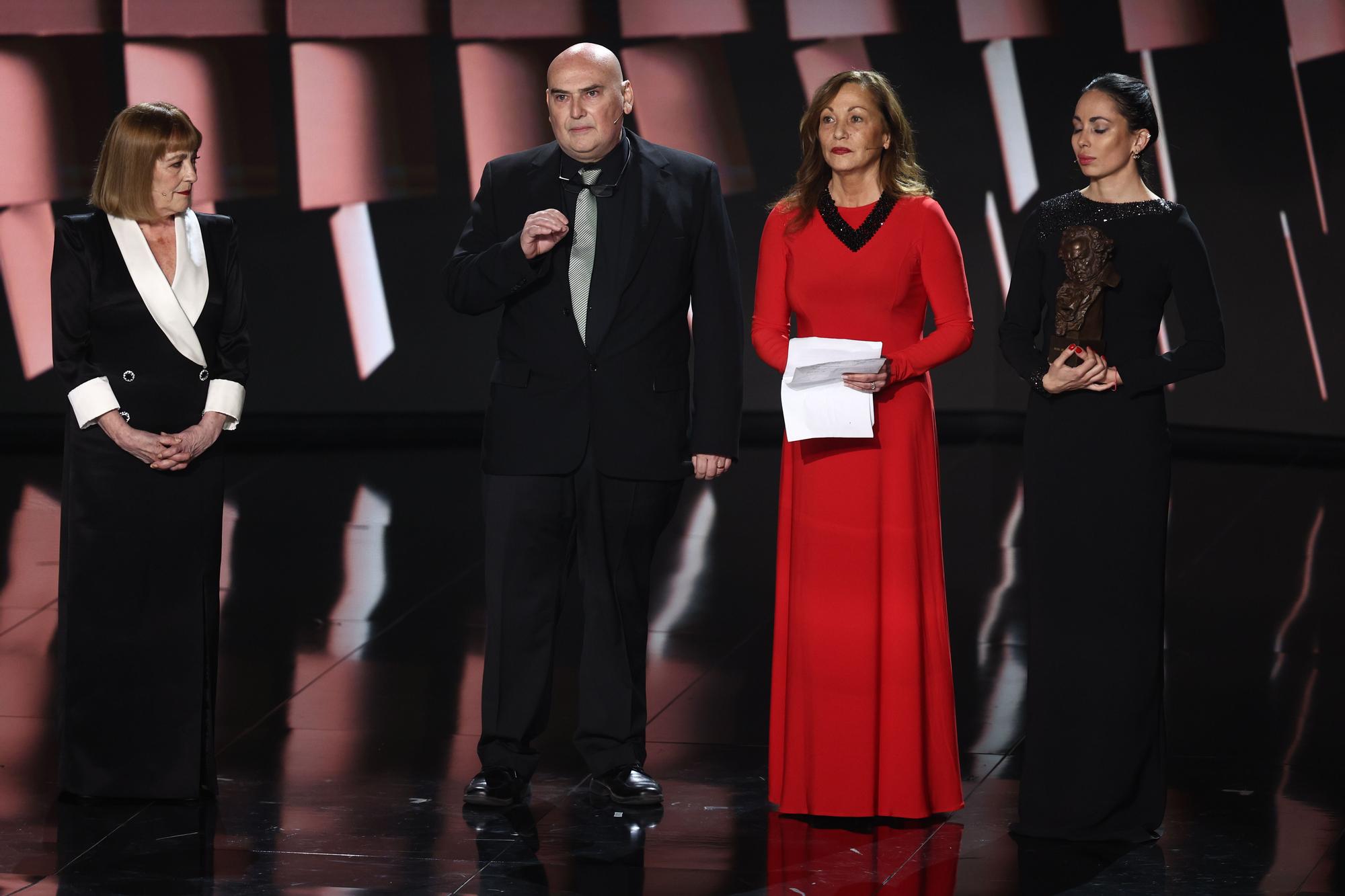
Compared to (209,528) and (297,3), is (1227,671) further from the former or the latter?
(297,3)

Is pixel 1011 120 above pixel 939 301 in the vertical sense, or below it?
above

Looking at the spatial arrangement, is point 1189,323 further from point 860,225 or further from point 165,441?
point 165,441

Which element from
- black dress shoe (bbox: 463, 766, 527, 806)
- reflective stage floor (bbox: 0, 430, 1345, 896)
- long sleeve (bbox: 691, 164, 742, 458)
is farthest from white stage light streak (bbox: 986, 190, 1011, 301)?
black dress shoe (bbox: 463, 766, 527, 806)

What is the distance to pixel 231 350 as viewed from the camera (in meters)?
4.09

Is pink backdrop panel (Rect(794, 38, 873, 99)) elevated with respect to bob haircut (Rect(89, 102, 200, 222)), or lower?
elevated

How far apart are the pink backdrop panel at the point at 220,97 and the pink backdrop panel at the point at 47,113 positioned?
0.21 m

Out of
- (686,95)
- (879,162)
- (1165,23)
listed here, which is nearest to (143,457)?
(879,162)

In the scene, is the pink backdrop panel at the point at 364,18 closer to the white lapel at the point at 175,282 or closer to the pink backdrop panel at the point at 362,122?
the pink backdrop panel at the point at 362,122

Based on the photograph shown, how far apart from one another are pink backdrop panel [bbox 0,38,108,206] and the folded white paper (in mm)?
6303

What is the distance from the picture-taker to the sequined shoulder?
12.0 feet

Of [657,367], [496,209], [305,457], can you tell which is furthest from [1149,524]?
[305,457]

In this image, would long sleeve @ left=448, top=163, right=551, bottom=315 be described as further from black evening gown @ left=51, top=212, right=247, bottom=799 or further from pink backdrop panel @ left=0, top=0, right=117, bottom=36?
pink backdrop panel @ left=0, top=0, right=117, bottom=36

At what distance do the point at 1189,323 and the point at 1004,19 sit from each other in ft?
20.2

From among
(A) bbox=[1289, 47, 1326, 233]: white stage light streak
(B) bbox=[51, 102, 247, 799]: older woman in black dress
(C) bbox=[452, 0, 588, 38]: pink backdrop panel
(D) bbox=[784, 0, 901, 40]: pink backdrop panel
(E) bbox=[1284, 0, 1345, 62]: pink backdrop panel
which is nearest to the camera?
(B) bbox=[51, 102, 247, 799]: older woman in black dress
